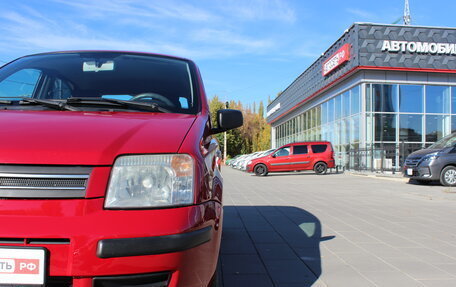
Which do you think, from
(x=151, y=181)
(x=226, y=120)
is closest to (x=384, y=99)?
(x=226, y=120)

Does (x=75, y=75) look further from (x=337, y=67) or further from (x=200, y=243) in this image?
(x=337, y=67)

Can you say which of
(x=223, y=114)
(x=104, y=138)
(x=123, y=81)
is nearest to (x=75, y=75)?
(x=123, y=81)

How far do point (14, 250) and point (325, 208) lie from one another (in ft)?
20.7

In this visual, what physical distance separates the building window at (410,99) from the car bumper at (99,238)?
21.3m

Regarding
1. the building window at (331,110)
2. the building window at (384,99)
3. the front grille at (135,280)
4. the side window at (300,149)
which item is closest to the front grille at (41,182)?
the front grille at (135,280)

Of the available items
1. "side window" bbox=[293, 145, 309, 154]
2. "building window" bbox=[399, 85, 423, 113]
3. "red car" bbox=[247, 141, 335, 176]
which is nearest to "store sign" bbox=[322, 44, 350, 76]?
"building window" bbox=[399, 85, 423, 113]

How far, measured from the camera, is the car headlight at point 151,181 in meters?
1.73

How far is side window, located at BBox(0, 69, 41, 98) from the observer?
2928 millimetres

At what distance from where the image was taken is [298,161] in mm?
19266

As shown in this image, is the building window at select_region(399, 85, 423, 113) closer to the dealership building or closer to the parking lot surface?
the dealership building

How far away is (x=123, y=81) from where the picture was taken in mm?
3031

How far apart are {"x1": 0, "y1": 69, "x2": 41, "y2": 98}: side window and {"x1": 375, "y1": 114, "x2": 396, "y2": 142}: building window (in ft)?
64.5


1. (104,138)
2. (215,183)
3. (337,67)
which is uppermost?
(337,67)

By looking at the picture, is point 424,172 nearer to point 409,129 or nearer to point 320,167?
point 320,167
